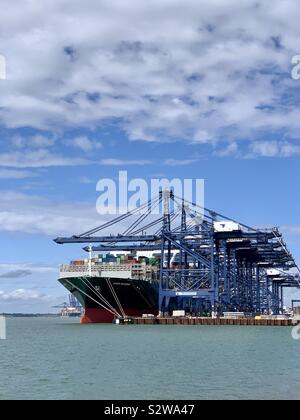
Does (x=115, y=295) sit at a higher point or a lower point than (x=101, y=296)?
higher

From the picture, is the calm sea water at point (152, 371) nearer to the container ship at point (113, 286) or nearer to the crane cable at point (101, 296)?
the crane cable at point (101, 296)

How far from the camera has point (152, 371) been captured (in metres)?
35.9

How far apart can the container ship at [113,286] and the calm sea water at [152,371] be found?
4280 centimetres

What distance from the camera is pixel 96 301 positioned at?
99.8m

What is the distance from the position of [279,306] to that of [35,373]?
519 ft

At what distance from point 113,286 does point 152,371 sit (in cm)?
6304

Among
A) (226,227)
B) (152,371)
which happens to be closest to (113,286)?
(226,227)

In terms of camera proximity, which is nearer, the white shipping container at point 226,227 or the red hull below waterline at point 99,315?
the white shipping container at point 226,227

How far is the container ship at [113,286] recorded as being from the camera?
3890 inches

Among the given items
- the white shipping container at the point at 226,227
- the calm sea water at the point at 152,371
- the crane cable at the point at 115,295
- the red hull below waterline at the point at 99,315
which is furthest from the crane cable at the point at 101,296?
the calm sea water at the point at 152,371

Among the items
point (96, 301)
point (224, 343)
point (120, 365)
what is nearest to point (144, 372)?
point (120, 365)

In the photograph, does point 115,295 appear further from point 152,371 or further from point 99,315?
point 152,371

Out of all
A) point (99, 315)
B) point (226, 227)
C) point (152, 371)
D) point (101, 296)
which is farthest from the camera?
point (99, 315)
